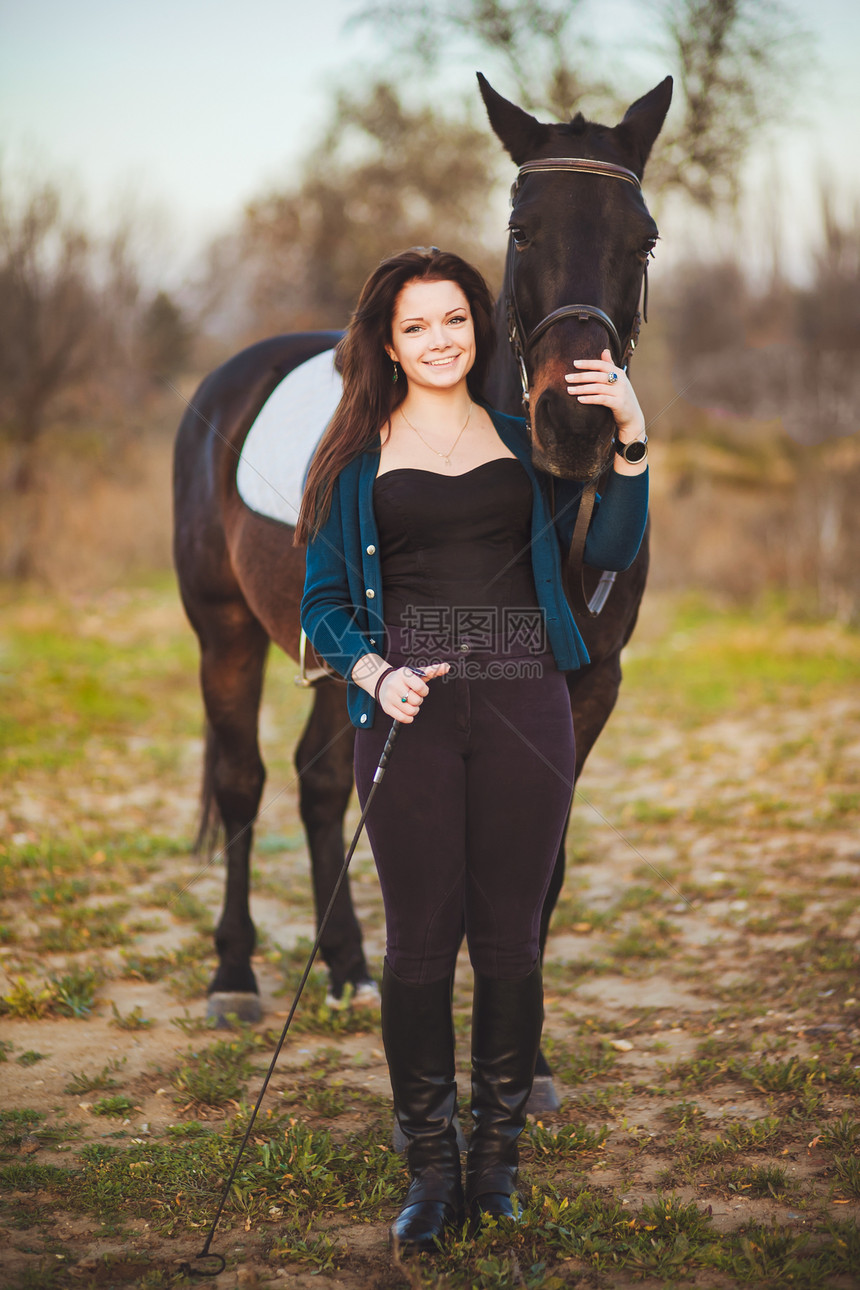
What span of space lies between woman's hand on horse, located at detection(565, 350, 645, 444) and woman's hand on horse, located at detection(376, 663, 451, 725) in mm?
617

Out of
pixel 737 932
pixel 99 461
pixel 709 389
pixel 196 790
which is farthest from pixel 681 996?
pixel 709 389

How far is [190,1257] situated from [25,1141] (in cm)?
72

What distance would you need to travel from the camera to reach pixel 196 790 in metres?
5.91

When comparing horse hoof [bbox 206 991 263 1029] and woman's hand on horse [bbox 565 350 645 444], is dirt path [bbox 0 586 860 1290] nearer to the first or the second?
horse hoof [bbox 206 991 263 1029]

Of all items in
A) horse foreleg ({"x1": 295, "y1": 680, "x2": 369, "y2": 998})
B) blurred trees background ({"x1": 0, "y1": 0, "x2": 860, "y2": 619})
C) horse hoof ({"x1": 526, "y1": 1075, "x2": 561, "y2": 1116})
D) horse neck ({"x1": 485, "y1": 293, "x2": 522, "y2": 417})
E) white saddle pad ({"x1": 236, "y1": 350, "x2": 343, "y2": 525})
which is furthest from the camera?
blurred trees background ({"x1": 0, "y1": 0, "x2": 860, "y2": 619})

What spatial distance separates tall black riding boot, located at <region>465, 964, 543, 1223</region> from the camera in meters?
2.10

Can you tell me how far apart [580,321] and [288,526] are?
1.43 meters

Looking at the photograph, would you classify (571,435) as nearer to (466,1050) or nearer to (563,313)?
(563,313)

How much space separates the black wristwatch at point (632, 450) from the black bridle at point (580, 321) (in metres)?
0.11

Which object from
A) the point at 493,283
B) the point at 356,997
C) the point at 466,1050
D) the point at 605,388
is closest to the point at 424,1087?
the point at 466,1050

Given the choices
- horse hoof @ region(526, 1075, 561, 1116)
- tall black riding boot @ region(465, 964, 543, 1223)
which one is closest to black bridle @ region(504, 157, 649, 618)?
tall black riding boot @ region(465, 964, 543, 1223)

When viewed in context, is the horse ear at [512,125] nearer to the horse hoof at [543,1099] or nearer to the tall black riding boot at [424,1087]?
the tall black riding boot at [424,1087]

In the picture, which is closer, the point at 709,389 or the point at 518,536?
the point at 518,536

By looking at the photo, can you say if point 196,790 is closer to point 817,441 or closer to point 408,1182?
point 408,1182
